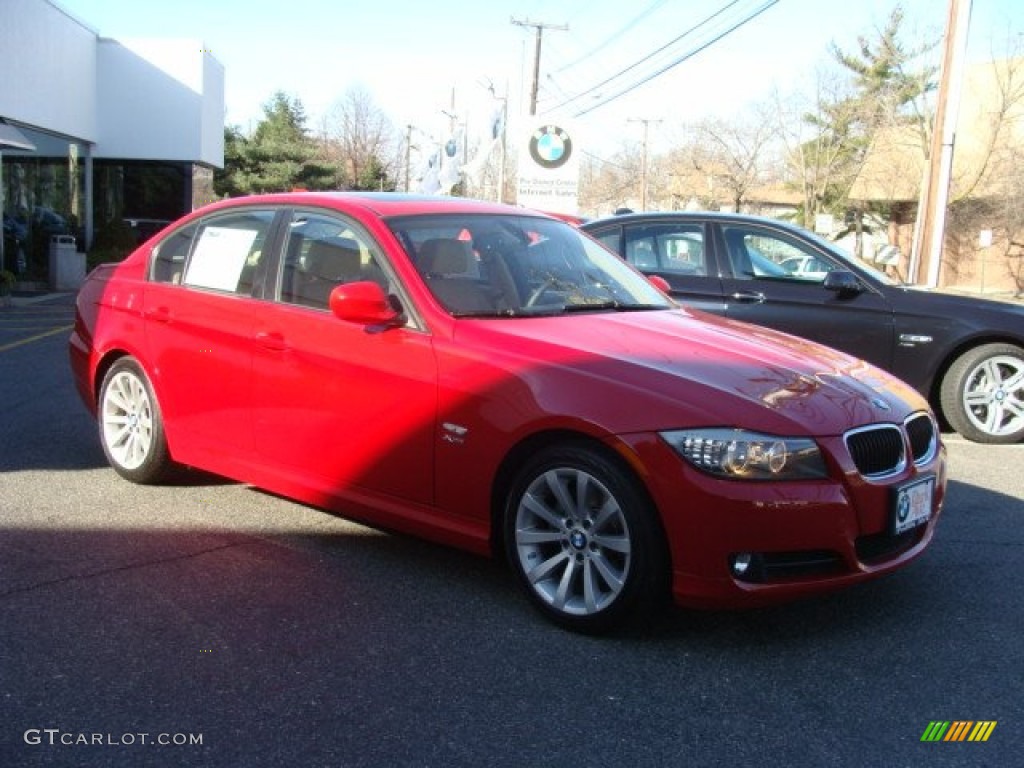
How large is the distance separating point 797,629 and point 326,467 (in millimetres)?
2117

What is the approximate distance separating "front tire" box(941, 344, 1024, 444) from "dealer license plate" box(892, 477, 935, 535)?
13.2 ft

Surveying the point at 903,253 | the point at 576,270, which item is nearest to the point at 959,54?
the point at 576,270

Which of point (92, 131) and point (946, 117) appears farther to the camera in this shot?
point (92, 131)

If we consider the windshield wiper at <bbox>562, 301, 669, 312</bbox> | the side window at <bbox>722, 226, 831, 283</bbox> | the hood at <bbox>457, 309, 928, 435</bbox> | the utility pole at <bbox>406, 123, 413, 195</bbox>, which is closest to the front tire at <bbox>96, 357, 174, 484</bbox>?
the hood at <bbox>457, 309, 928, 435</bbox>

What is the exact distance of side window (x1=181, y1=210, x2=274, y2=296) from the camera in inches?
201

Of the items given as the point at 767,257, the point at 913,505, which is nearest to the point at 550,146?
the point at 767,257

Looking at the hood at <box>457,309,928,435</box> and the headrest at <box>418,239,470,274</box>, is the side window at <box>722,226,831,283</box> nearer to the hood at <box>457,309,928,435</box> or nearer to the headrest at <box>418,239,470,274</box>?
the hood at <box>457,309,928,435</box>

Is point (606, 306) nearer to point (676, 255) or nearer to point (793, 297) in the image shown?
point (793, 297)

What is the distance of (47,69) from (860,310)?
1871cm

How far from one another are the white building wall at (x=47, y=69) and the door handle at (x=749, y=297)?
15.5 metres

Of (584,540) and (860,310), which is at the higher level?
(860,310)

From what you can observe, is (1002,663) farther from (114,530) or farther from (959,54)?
(959,54)

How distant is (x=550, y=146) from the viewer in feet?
53.4

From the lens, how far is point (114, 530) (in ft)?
16.1
